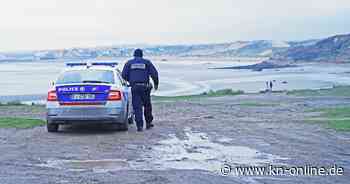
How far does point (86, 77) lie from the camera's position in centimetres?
1389

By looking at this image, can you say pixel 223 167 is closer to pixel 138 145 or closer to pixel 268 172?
pixel 268 172

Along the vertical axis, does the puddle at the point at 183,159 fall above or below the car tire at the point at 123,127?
above

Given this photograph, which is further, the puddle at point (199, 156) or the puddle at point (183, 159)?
the puddle at point (199, 156)

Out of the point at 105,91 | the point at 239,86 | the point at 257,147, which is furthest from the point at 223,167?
the point at 239,86

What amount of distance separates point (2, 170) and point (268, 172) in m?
3.68

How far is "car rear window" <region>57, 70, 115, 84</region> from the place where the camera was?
13742mm

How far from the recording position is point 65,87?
13.2 metres

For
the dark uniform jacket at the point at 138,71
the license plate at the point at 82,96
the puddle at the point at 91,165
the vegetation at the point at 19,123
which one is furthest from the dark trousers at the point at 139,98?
the puddle at the point at 91,165

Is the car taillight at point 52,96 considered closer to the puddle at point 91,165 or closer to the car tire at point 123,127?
the car tire at point 123,127

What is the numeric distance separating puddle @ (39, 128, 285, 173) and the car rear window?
271 cm

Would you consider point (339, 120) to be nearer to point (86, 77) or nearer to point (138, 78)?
point (138, 78)

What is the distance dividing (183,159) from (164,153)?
689mm

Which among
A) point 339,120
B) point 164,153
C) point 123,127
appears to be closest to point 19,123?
point 123,127

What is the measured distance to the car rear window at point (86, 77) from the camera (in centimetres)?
1374
